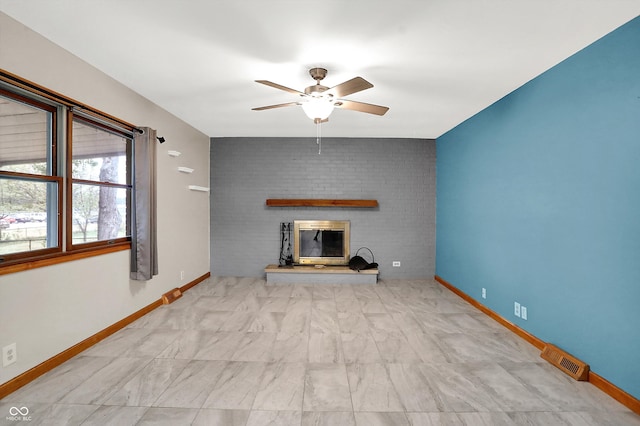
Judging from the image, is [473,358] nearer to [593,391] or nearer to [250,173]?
[593,391]

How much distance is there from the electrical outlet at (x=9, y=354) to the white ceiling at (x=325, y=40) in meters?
2.22

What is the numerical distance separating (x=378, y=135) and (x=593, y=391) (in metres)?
4.21

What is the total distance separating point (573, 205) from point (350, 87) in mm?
2012

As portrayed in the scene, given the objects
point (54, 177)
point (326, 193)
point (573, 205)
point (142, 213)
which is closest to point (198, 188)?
point (142, 213)

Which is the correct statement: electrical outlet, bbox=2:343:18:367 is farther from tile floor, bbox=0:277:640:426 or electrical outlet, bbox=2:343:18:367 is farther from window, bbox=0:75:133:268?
window, bbox=0:75:133:268

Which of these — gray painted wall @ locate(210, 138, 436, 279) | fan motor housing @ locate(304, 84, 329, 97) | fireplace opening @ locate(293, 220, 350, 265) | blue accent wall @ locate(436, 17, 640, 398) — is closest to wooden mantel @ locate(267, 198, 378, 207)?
gray painted wall @ locate(210, 138, 436, 279)

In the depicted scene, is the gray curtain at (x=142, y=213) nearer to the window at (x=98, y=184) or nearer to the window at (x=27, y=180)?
the window at (x=98, y=184)

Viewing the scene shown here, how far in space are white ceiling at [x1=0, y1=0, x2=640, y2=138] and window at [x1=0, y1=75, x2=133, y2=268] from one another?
1.69 feet

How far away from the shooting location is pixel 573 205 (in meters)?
2.52

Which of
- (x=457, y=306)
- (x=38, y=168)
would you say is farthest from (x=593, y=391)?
(x=38, y=168)

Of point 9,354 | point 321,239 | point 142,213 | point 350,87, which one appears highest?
point 350,87

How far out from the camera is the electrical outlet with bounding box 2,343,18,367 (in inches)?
Result: 82.3

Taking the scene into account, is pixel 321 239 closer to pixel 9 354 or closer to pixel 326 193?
pixel 326 193

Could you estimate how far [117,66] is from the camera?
281 centimetres
